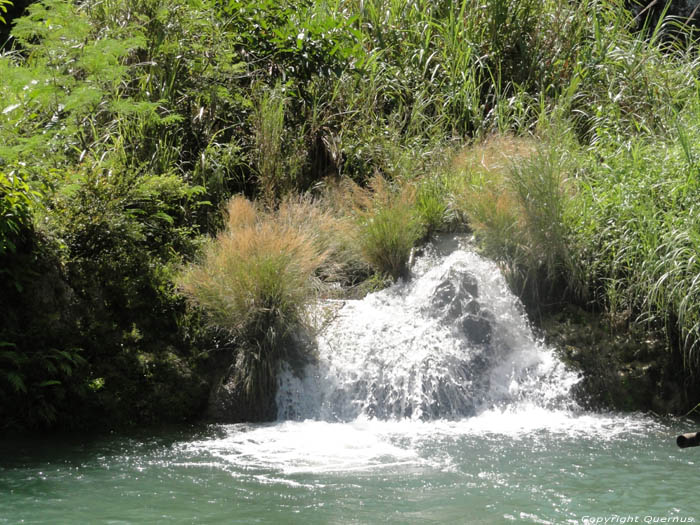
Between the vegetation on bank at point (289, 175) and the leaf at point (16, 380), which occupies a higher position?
the vegetation on bank at point (289, 175)

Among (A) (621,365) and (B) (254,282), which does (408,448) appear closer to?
(B) (254,282)

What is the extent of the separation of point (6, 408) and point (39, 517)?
87.0 inches

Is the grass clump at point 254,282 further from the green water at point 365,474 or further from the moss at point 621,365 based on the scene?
the moss at point 621,365

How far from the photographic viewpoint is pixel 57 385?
6273 mm

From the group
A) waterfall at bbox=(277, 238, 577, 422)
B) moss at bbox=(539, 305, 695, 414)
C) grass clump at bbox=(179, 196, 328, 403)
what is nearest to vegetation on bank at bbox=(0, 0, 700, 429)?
grass clump at bbox=(179, 196, 328, 403)

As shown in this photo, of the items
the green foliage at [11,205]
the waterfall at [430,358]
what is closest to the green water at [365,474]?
the waterfall at [430,358]

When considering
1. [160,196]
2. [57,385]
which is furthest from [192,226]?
[57,385]

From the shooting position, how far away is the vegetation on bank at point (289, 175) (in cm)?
670

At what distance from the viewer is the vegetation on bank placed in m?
6.70

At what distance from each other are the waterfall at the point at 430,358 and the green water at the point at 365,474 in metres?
0.26

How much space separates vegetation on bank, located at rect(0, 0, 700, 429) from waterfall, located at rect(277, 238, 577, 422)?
14.6 inches

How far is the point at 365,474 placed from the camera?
16.8ft

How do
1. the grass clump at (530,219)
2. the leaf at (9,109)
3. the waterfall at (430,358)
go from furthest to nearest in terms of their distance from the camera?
the grass clump at (530,219) → the waterfall at (430,358) → the leaf at (9,109)

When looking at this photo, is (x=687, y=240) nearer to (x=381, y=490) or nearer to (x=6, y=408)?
(x=381, y=490)
